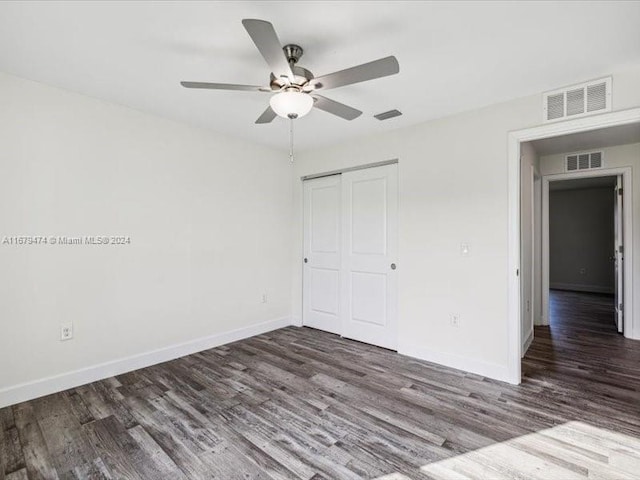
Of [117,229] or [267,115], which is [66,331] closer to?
[117,229]

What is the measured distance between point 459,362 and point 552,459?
1234 mm

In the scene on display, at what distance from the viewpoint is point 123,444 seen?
1928mm

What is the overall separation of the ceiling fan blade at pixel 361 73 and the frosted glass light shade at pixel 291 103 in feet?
0.36

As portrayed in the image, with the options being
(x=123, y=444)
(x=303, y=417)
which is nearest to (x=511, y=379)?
(x=303, y=417)

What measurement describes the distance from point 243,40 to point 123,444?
259 centimetres

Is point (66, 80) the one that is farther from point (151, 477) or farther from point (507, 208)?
point (507, 208)

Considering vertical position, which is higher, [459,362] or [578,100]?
[578,100]

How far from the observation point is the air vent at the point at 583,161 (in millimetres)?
4215

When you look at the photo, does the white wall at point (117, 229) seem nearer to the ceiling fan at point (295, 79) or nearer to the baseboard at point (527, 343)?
the ceiling fan at point (295, 79)

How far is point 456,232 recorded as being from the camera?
3066 millimetres

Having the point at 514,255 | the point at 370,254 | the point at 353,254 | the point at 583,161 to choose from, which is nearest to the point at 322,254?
the point at 353,254

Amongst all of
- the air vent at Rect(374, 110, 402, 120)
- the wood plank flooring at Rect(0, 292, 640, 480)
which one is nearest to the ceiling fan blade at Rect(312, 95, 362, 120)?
→ the air vent at Rect(374, 110, 402, 120)

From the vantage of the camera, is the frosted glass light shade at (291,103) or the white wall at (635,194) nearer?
the frosted glass light shade at (291,103)

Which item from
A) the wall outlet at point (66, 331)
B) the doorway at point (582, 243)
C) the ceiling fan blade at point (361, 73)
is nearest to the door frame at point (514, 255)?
the ceiling fan blade at point (361, 73)
